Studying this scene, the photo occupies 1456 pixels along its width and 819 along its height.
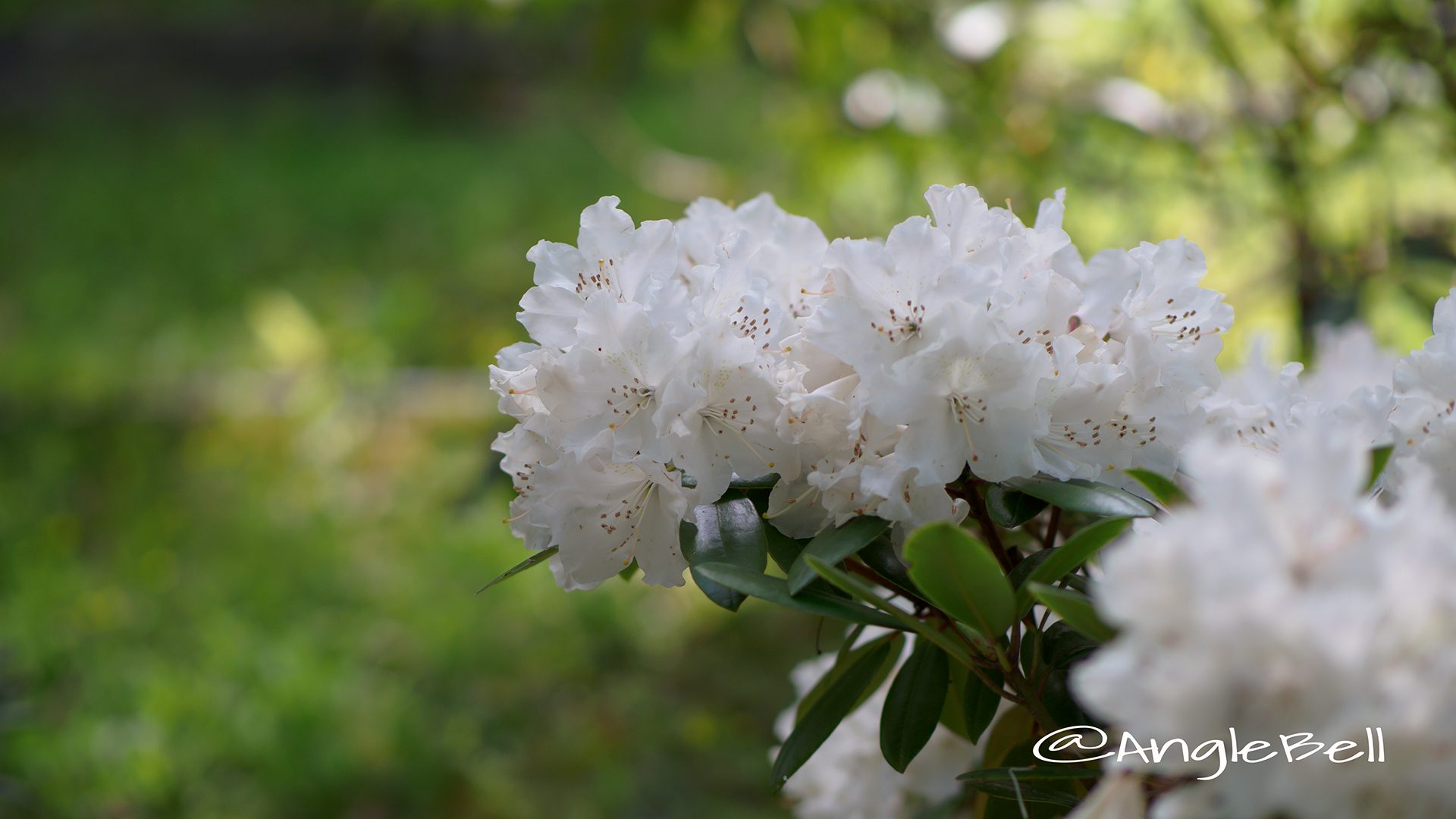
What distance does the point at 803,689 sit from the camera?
0.84 metres

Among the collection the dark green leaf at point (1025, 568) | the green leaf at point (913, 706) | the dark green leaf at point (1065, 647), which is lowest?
the green leaf at point (913, 706)

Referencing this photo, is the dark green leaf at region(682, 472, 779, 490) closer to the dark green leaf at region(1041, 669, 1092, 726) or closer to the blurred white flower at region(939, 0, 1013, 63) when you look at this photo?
the dark green leaf at region(1041, 669, 1092, 726)

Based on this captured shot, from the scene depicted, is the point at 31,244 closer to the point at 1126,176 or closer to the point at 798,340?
the point at 1126,176

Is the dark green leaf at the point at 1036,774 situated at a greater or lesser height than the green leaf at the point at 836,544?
lesser

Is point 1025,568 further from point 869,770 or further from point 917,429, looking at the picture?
point 869,770

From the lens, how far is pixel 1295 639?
37cm

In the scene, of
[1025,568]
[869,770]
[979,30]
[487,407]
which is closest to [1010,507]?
[1025,568]

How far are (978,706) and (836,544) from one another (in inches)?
5.9

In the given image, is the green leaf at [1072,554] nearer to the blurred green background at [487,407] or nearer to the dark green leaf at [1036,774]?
the dark green leaf at [1036,774]

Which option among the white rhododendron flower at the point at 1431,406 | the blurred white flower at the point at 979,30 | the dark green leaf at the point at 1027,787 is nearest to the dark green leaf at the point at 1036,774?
the dark green leaf at the point at 1027,787

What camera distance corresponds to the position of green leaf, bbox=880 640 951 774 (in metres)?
0.62

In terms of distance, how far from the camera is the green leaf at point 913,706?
624mm

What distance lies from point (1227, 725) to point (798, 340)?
0.28m

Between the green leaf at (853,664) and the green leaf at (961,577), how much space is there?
0.14 m
